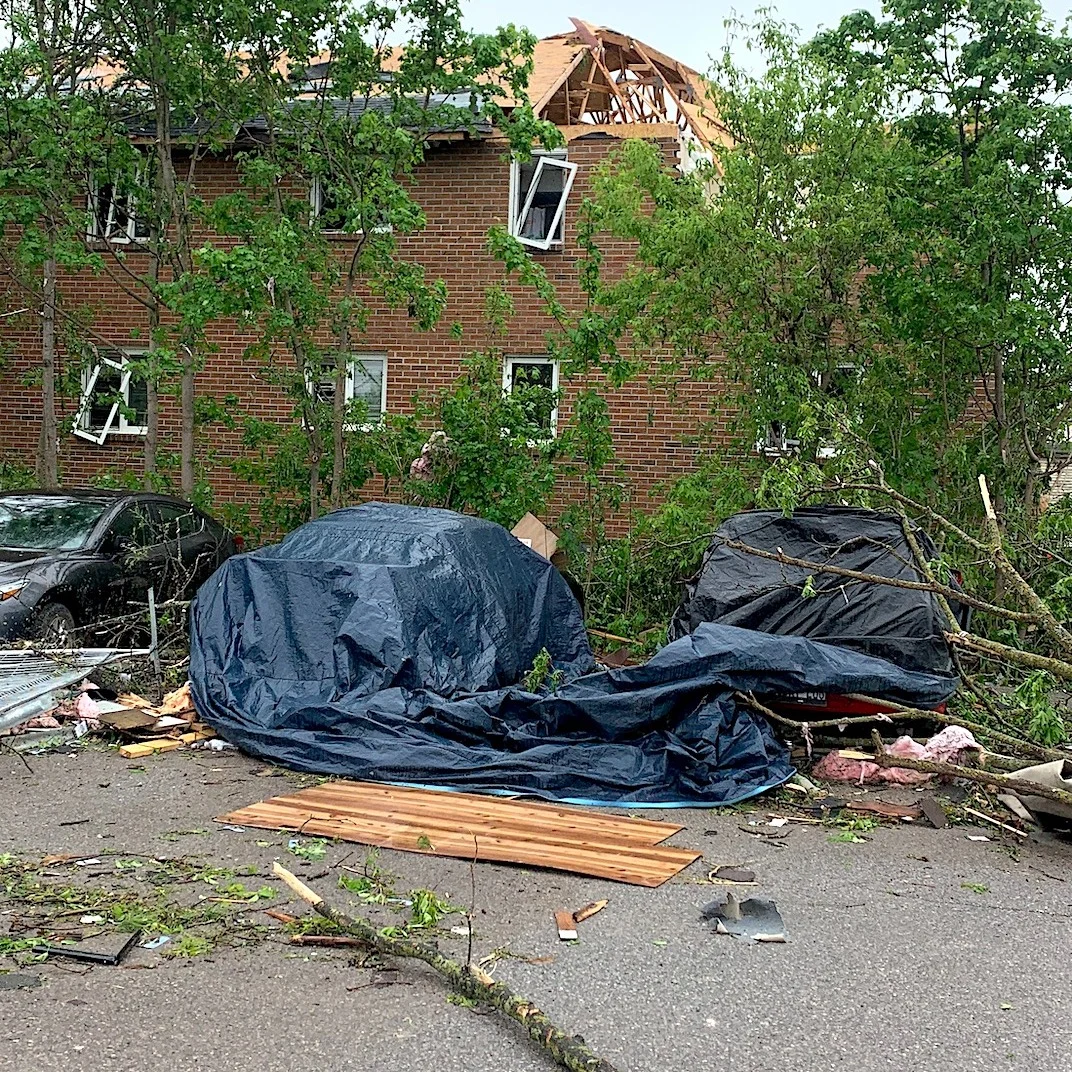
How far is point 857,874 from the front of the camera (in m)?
6.33

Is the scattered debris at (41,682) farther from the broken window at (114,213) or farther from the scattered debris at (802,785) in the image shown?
the broken window at (114,213)

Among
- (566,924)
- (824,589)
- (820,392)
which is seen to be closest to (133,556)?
(824,589)

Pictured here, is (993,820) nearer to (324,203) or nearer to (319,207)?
(319,207)

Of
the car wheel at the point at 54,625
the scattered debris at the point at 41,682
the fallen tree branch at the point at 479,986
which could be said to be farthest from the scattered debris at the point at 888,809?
the car wheel at the point at 54,625

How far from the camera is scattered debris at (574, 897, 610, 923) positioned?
547 centimetres

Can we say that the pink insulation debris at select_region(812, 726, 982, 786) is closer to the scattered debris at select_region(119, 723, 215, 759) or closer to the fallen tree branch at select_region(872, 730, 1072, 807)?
the fallen tree branch at select_region(872, 730, 1072, 807)

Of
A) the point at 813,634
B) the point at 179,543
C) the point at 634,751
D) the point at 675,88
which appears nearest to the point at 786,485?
the point at 813,634

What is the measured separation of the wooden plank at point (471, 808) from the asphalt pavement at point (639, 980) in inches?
11.0

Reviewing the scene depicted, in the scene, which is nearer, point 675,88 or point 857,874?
point 857,874

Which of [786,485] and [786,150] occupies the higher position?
[786,150]

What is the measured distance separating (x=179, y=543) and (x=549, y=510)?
521 centimetres

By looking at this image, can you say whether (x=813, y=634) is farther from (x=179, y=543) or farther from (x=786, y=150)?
(x=179, y=543)

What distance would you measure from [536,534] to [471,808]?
6344 millimetres

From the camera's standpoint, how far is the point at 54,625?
1073 centimetres
